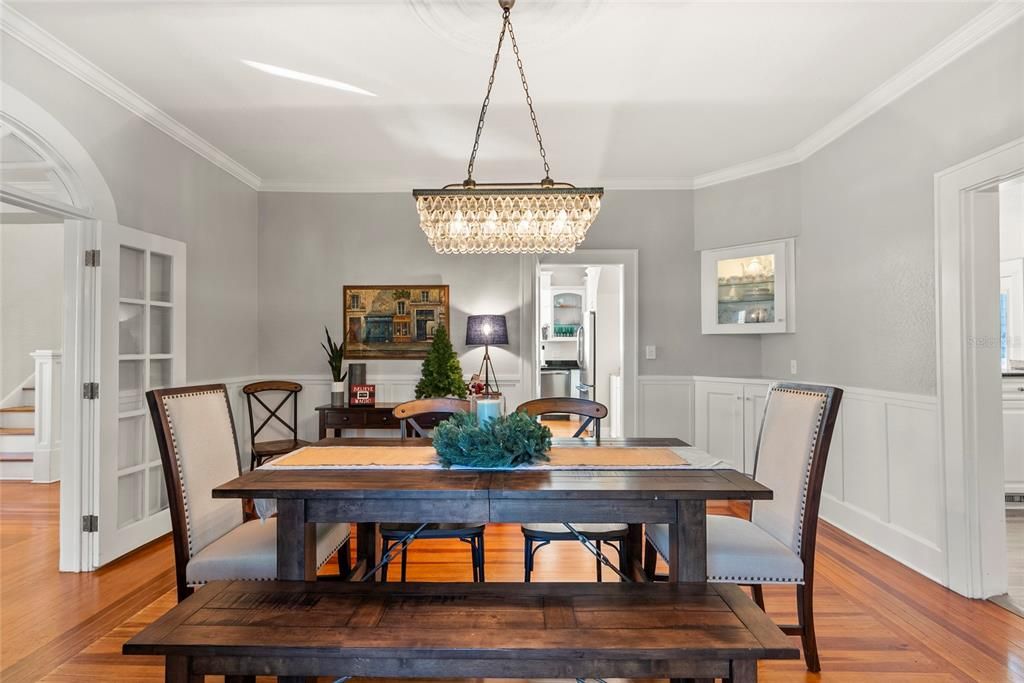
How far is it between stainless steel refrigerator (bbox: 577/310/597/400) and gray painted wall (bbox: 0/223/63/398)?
6299 mm

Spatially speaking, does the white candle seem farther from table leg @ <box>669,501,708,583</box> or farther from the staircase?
the staircase

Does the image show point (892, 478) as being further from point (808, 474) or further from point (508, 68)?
point (508, 68)

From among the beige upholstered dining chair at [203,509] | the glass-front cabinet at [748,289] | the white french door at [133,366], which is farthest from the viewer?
the glass-front cabinet at [748,289]

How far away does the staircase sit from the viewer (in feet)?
16.8

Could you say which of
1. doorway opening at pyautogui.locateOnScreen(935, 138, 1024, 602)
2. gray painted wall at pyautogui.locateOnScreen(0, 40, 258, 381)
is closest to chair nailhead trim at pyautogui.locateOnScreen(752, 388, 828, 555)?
doorway opening at pyautogui.locateOnScreen(935, 138, 1024, 602)

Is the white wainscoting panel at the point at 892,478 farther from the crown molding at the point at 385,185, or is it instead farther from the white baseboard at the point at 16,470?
the white baseboard at the point at 16,470

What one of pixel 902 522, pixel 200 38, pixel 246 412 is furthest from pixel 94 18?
pixel 902 522

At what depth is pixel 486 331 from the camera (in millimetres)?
4523

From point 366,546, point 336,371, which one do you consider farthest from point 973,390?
point 336,371

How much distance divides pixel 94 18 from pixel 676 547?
3259mm

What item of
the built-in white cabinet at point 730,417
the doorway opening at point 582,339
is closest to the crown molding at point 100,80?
the doorway opening at point 582,339

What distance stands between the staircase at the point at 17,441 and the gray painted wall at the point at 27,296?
0.61m

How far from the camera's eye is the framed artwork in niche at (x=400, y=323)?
486cm

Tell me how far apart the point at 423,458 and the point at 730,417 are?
10.7 feet
